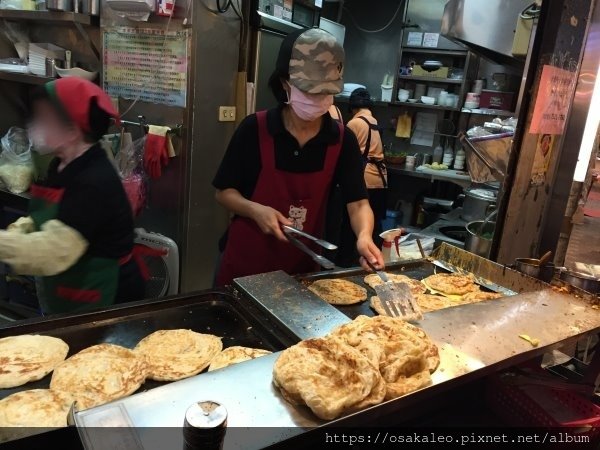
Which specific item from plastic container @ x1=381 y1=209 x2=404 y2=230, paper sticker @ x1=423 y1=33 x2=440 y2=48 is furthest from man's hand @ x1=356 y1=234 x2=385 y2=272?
paper sticker @ x1=423 y1=33 x2=440 y2=48

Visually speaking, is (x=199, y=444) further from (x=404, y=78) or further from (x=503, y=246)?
(x=404, y=78)

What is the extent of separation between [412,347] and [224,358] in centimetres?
61

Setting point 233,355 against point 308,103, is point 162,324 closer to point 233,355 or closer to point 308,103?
point 233,355

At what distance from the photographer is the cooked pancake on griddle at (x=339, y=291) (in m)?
1.89

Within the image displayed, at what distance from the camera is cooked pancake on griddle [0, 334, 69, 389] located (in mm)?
1333

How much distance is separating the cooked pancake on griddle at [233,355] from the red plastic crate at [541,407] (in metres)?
1.12

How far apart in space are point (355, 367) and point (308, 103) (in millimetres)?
1335

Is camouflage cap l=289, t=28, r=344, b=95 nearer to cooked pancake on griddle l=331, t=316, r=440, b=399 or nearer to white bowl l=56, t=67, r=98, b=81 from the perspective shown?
cooked pancake on griddle l=331, t=316, r=440, b=399

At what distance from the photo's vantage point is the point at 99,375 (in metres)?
1.33

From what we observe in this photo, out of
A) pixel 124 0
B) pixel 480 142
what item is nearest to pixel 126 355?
pixel 480 142

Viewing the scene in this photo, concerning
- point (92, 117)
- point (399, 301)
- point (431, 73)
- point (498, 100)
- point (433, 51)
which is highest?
point (433, 51)

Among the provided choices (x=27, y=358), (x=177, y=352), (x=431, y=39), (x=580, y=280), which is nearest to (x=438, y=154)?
(x=431, y=39)

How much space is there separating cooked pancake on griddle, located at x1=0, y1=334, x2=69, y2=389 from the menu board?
224 centimetres

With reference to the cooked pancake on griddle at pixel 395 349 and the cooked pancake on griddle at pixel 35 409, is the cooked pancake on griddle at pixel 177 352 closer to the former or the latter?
the cooked pancake on griddle at pixel 35 409
